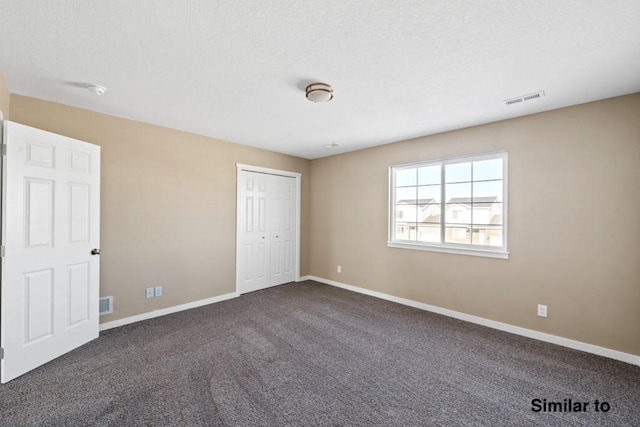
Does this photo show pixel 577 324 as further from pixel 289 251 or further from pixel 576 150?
pixel 289 251

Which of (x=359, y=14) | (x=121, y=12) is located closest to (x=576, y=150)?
(x=359, y=14)

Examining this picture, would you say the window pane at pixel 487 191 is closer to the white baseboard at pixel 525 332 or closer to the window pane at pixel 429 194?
the window pane at pixel 429 194

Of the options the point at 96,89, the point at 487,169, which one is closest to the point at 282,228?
the point at 96,89

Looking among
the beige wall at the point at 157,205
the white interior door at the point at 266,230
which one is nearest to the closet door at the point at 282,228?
the white interior door at the point at 266,230

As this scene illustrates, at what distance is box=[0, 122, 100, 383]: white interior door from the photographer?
2.16 m

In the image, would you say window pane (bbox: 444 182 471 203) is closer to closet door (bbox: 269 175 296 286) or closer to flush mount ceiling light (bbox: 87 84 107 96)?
closet door (bbox: 269 175 296 286)

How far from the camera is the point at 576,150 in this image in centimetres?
273

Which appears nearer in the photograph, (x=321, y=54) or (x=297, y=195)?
(x=321, y=54)

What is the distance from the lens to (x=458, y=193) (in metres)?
3.61

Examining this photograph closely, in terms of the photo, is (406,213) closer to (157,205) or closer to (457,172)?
(457,172)

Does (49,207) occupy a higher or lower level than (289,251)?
higher

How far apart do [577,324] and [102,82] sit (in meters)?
5.13

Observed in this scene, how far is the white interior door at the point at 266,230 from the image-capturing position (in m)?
4.48

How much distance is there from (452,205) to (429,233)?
0.52 m
